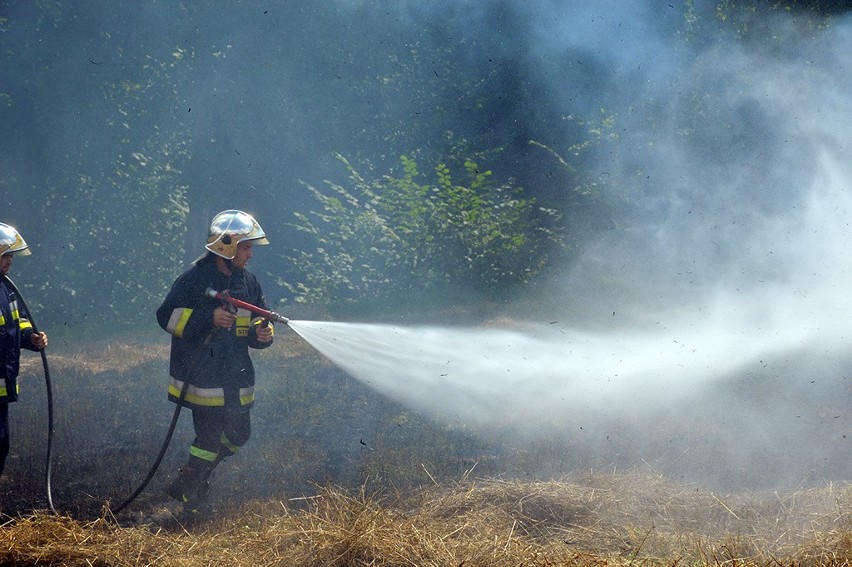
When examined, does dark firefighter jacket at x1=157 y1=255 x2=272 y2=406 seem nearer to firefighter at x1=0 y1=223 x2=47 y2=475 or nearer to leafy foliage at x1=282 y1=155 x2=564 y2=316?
firefighter at x1=0 y1=223 x2=47 y2=475

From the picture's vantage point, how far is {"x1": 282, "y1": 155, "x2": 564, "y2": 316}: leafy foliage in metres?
11.6

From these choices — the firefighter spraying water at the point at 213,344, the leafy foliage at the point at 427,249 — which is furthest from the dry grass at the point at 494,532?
the leafy foliage at the point at 427,249

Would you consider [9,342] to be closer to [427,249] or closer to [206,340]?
[206,340]

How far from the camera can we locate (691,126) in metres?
11.8

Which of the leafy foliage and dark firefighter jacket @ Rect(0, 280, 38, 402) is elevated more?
the leafy foliage

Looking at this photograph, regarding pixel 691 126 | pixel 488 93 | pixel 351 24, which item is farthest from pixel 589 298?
pixel 351 24

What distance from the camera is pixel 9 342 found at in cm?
559

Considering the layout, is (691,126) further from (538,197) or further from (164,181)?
(164,181)

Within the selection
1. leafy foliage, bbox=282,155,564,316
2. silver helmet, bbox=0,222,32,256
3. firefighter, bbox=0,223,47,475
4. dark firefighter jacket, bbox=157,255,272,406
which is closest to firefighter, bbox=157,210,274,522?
dark firefighter jacket, bbox=157,255,272,406

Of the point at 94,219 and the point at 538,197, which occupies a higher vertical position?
the point at 538,197

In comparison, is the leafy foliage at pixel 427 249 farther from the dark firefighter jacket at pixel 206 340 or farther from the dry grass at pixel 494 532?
the dry grass at pixel 494 532

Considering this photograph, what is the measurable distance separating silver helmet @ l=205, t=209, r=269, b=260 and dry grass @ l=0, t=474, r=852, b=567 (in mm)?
1723

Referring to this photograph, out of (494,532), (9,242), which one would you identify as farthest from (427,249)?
(494,532)

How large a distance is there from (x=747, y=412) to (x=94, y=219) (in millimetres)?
8629
